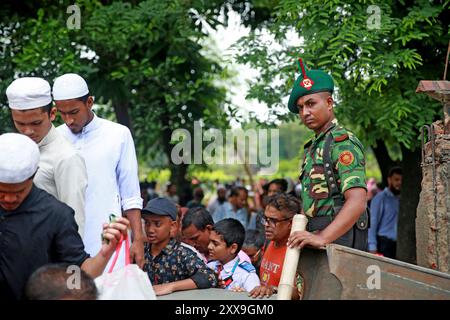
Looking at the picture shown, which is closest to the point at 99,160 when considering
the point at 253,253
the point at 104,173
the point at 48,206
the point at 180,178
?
the point at 104,173

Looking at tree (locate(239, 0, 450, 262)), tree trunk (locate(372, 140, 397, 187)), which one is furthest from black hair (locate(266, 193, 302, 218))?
tree trunk (locate(372, 140, 397, 187))

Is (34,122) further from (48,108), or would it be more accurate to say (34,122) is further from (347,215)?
(347,215)

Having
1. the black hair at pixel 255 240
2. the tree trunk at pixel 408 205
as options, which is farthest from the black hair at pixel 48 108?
the tree trunk at pixel 408 205

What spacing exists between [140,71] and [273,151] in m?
1.95

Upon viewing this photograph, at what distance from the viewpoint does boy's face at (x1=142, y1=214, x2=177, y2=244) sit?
578 cm

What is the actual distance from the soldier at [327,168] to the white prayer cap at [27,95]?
1.36m

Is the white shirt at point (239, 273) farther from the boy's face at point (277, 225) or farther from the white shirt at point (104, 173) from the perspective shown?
the white shirt at point (104, 173)

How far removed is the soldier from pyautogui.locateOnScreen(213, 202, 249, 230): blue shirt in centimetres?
755

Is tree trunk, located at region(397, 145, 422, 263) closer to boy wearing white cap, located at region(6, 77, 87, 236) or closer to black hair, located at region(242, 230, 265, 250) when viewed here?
black hair, located at region(242, 230, 265, 250)

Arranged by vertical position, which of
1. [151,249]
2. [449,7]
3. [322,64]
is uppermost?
[449,7]

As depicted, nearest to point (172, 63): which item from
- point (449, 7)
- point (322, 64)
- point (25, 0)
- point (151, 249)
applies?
point (25, 0)

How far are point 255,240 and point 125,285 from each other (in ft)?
16.1
